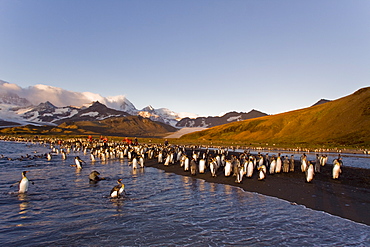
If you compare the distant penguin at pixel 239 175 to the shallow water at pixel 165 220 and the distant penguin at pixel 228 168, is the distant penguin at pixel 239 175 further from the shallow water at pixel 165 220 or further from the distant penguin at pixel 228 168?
the shallow water at pixel 165 220

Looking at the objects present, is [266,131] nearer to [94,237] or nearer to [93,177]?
[93,177]

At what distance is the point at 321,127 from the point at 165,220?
6143cm

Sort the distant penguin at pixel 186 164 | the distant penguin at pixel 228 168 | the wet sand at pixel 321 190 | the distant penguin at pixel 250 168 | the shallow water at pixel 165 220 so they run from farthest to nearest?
the distant penguin at pixel 186 164 < the distant penguin at pixel 228 168 < the distant penguin at pixel 250 168 < the wet sand at pixel 321 190 < the shallow water at pixel 165 220

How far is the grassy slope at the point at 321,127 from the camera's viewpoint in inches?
2037

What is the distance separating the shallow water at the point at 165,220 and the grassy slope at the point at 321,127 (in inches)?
1725

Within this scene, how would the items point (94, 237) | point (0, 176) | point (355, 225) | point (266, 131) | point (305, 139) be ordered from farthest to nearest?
point (266, 131) < point (305, 139) < point (0, 176) < point (355, 225) < point (94, 237)

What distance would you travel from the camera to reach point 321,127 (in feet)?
200

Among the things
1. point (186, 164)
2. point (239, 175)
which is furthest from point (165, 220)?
point (186, 164)

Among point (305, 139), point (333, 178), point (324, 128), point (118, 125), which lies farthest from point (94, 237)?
point (118, 125)

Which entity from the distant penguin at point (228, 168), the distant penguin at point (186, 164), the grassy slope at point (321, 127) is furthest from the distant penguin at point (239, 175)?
the grassy slope at point (321, 127)

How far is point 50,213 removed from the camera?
8984 millimetres

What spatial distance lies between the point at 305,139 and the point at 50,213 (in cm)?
5748

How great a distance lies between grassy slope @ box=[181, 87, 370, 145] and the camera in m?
51.8

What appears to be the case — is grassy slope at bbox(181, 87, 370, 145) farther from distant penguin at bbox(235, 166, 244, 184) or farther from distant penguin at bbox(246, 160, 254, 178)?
distant penguin at bbox(235, 166, 244, 184)
